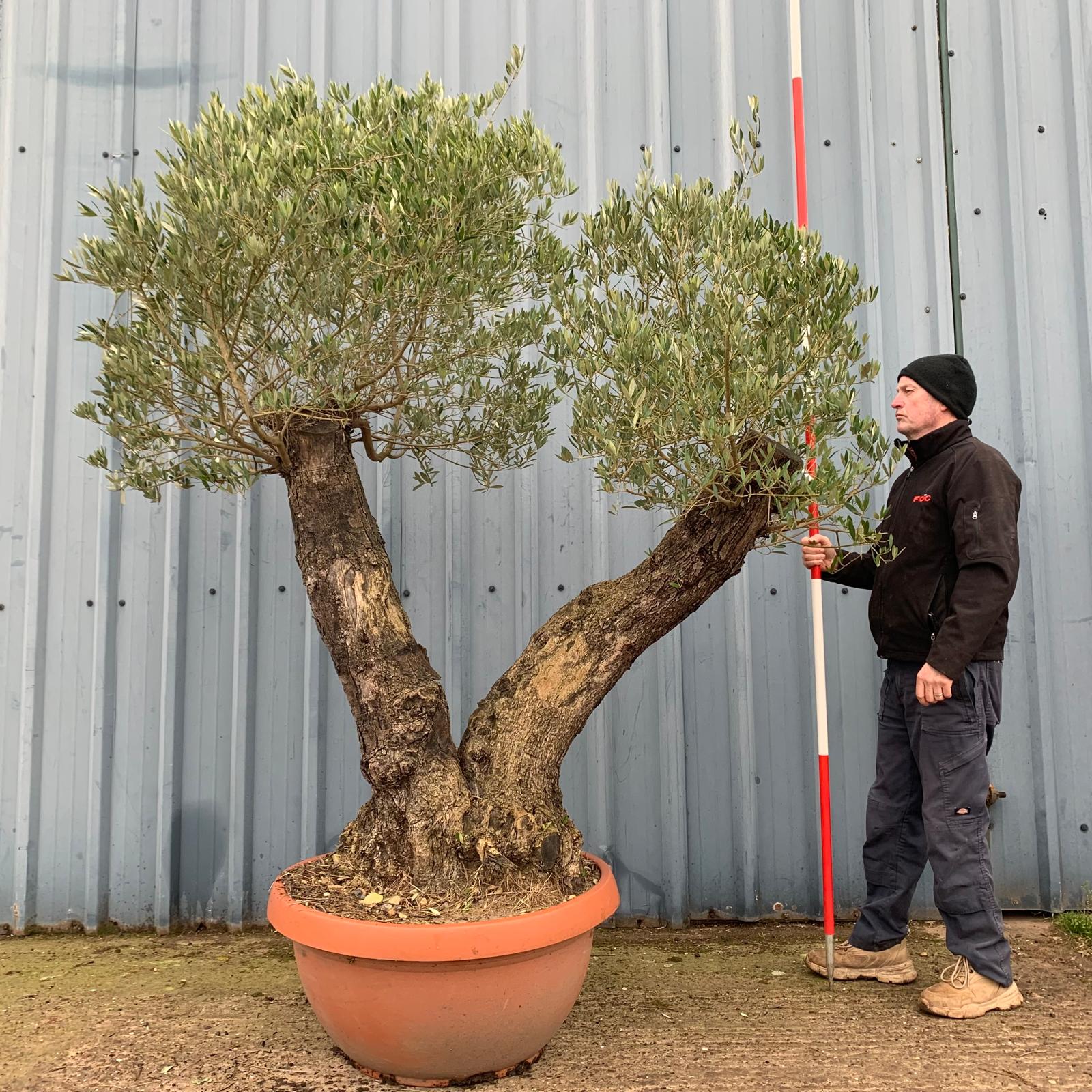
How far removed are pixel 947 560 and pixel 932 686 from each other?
44 centimetres

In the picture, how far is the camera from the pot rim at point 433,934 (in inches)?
88.5

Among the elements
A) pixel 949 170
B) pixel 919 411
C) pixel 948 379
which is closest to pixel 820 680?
pixel 919 411

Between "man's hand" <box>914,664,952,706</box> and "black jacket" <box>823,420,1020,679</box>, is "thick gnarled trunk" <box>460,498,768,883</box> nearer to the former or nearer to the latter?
"black jacket" <box>823,420,1020,679</box>

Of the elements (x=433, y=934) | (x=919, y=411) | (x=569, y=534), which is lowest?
(x=433, y=934)

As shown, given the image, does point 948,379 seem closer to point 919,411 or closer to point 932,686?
point 919,411

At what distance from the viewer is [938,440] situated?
3021 millimetres

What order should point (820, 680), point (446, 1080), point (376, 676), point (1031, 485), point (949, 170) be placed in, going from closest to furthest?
point (446, 1080), point (376, 676), point (820, 680), point (1031, 485), point (949, 170)

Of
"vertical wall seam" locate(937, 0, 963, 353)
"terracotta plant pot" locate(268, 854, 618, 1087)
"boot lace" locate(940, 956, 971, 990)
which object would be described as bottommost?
"boot lace" locate(940, 956, 971, 990)

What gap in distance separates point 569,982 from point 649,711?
1.46 metres

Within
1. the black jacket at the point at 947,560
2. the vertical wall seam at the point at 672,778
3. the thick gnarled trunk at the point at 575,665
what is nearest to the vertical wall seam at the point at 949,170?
the black jacket at the point at 947,560

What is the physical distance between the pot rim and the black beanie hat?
6.64ft

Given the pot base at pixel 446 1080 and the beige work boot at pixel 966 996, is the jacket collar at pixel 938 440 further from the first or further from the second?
the pot base at pixel 446 1080

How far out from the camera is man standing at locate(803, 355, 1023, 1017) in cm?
276

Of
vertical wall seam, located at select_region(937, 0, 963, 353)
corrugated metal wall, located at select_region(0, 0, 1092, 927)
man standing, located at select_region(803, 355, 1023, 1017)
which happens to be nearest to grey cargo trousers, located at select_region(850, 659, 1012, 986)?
man standing, located at select_region(803, 355, 1023, 1017)
